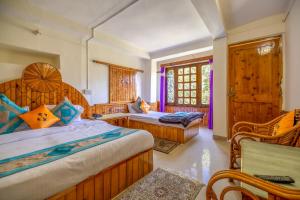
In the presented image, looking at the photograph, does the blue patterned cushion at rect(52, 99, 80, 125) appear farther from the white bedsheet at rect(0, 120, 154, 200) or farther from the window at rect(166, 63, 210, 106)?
the window at rect(166, 63, 210, 106)

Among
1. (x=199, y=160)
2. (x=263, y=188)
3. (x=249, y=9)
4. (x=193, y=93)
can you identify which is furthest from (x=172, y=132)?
(x=249, y=9)

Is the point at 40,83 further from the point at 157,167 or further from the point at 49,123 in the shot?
the point at 157,167

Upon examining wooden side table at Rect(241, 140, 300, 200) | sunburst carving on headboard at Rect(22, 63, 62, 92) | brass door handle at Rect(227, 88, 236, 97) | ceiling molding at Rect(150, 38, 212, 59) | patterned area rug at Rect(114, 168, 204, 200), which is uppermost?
ceiling molding at Rect(150, 38, 212, 59)

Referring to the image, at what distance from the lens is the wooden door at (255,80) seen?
2.88 m

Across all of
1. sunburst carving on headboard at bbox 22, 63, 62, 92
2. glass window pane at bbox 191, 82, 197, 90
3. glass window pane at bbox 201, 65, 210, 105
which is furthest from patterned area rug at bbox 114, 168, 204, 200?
glass window pane at bbox 191, 82, 197, 90

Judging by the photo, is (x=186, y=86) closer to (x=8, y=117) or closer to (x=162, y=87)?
(x=162, y=87)

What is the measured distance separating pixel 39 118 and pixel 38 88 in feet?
2.82

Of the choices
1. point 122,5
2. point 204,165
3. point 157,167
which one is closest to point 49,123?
point 157,167

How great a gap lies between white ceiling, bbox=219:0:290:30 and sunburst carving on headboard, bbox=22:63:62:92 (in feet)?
11.6

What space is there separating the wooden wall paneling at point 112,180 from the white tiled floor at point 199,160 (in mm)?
416

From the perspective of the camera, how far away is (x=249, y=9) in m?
2.57

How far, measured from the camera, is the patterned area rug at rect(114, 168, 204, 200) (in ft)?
5.05

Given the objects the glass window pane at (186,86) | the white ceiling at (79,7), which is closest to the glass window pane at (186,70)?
the glass window pane at (186,86)

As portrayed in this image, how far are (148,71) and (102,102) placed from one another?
2.25 meters
